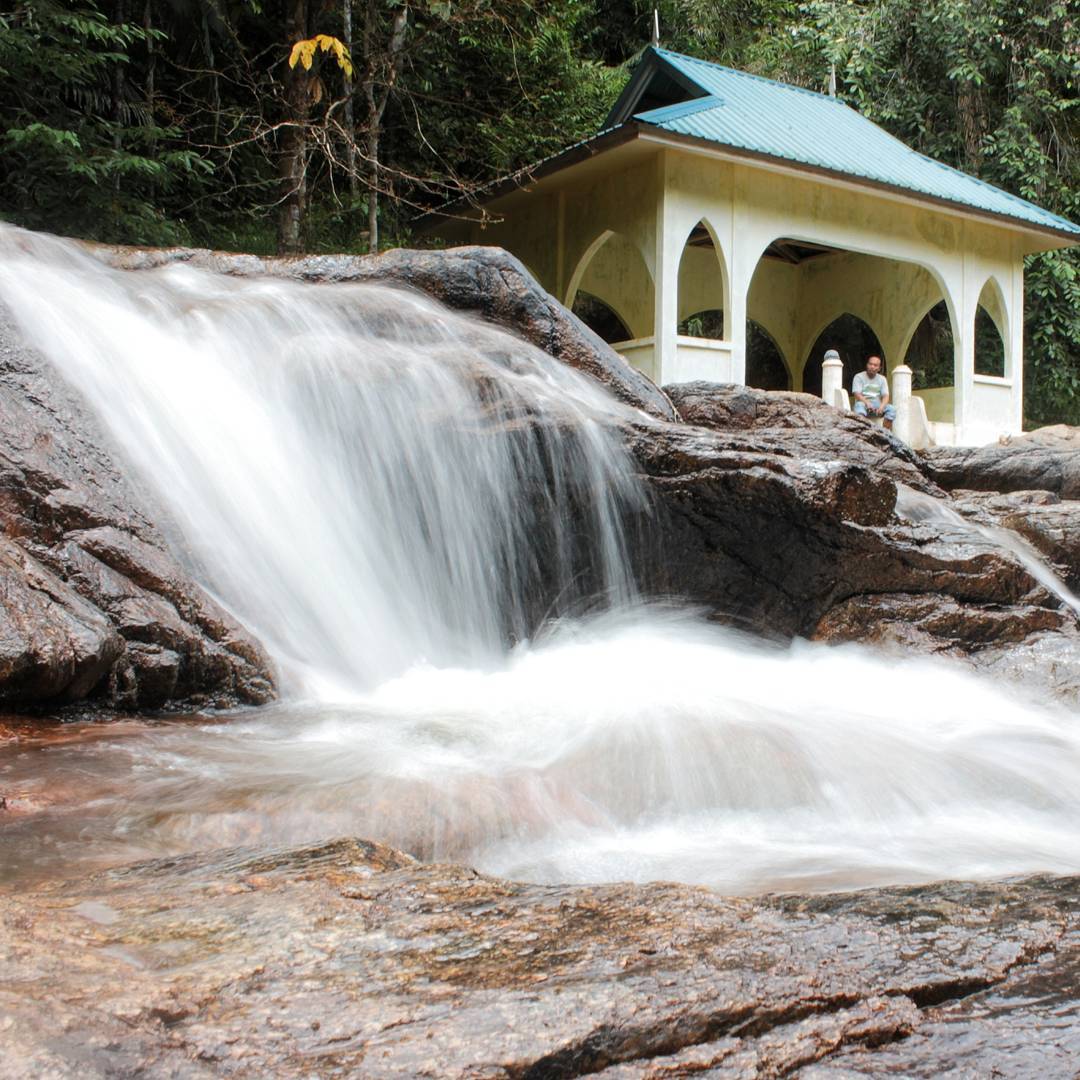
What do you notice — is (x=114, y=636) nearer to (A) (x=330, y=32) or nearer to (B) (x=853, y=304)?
(A) (x=330, y=32)

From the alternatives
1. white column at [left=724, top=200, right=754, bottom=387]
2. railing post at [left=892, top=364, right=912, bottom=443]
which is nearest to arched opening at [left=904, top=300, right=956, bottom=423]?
railing post at [left=892, top=364, right=912, bottom=443]

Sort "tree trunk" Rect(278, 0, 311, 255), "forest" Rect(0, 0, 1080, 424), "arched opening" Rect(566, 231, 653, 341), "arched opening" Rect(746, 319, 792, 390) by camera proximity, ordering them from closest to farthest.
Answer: "forest" Rect(0, 0, 1080, 424), "tree trunk" Rect(278, 0, 311, 255), "arched opening" Rect(566, 231, 653, 341), "arched opening" Rect(746, 319, 792, 390)

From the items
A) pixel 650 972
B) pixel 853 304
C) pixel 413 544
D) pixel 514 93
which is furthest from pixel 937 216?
pixel 650 972

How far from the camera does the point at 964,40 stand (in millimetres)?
22969

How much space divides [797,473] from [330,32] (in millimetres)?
12547

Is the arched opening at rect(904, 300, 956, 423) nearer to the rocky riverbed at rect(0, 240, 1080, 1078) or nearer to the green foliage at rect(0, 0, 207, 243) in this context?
the green foliage at rect(0, 0, 207, 243)

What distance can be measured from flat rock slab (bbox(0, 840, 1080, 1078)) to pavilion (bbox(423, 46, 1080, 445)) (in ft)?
41.5

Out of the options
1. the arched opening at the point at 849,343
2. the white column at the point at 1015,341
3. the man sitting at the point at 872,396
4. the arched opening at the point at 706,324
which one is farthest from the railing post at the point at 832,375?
the arched opening at the point at 849,343

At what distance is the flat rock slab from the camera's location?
1426mm

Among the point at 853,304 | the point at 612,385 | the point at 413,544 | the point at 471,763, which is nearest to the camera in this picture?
the point at 471,763

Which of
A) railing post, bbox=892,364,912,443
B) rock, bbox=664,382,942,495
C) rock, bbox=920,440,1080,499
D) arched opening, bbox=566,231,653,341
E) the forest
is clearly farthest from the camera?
arched opening, bbox=566,231,653,341

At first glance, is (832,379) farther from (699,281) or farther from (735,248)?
(699,281)

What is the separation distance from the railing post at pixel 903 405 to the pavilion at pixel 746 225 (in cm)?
4

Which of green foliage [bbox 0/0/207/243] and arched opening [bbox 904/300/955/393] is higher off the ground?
green foliage [bbox 0/0/207/243]
